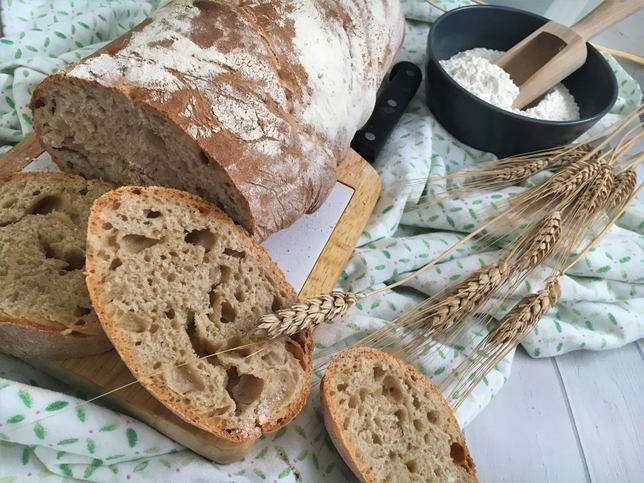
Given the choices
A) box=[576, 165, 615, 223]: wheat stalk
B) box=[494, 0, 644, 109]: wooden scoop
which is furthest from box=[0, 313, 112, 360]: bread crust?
box=[494, 0, 644, 109]: wooden scoop

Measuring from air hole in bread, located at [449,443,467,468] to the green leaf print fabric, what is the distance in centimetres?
17

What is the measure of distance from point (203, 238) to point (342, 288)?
619 mm

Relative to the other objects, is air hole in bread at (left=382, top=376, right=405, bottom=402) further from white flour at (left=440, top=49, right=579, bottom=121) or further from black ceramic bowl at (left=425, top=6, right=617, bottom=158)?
white flour at (left=440, top=49, right=579, bottom=121)

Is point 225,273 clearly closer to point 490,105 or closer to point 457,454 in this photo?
point 457,454

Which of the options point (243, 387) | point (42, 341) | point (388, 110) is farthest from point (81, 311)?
point (388, 110)

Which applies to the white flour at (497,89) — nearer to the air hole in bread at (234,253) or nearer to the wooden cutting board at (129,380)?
the wooden cutting board at (129,380)

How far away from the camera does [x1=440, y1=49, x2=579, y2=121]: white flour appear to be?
239 centimetres

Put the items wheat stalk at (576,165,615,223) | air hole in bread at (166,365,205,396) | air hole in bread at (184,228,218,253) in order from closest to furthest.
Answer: air hole in bread at (166,365,205,396), air hole in bread at (184,228,218,253), wheat stalk at (576,165,615,223)

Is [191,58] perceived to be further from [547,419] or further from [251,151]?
[547,419]

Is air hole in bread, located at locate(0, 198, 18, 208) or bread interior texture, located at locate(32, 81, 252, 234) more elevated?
bread interior texture, located at locate(32, 81, 252, 234)

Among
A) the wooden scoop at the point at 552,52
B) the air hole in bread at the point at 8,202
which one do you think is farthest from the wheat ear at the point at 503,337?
the air hole in bread at the point at 8,202

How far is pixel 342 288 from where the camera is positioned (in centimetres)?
192

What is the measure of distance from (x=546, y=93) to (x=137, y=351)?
89.1 inches

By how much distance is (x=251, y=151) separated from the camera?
4.89 ft
